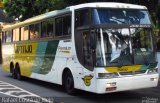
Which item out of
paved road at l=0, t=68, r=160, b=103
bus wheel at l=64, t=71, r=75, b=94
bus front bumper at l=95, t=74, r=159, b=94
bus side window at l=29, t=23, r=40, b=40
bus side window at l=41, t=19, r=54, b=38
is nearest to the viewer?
bus front bumper at l=95, t=74, r=159, b=94

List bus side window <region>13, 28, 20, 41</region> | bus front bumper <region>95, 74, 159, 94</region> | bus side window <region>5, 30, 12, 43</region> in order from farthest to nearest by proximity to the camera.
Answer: bus side window <region>5, 30, 12, 43</region>, bus side window <region>13, 28, 20, 41</region>, bus front bumper <region>95, 74, 159, 94</region>

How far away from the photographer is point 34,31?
1786cm

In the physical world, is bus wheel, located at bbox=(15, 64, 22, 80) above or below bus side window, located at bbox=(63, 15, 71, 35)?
below

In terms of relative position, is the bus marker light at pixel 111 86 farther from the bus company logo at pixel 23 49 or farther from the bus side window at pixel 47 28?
the bus company logo at pixel 23 49

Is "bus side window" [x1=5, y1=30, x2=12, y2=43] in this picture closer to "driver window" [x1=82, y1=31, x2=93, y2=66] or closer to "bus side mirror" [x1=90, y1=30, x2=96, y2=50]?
"driver window" [x1=82, y1=31, x2=93, y2=66]

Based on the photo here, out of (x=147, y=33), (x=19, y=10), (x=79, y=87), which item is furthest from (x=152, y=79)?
(x=19, y=10)

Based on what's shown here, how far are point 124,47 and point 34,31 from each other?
21.5 ft

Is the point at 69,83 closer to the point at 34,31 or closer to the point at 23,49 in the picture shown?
the point at 34,31

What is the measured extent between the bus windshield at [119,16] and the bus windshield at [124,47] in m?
0.30

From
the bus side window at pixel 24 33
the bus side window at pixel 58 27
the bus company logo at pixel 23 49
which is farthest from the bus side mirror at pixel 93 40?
the bus side window at pixel 24 33

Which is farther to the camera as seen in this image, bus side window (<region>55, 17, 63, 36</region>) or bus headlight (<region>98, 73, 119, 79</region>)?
bus side window (<region>55, 17, 63, 36</region>)

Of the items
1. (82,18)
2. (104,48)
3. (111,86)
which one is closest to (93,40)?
(104,48)

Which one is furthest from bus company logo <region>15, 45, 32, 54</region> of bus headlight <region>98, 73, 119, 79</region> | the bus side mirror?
bus headlight <region>98, 73, 119, 79</region>

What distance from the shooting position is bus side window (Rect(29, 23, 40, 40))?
17375 mm
